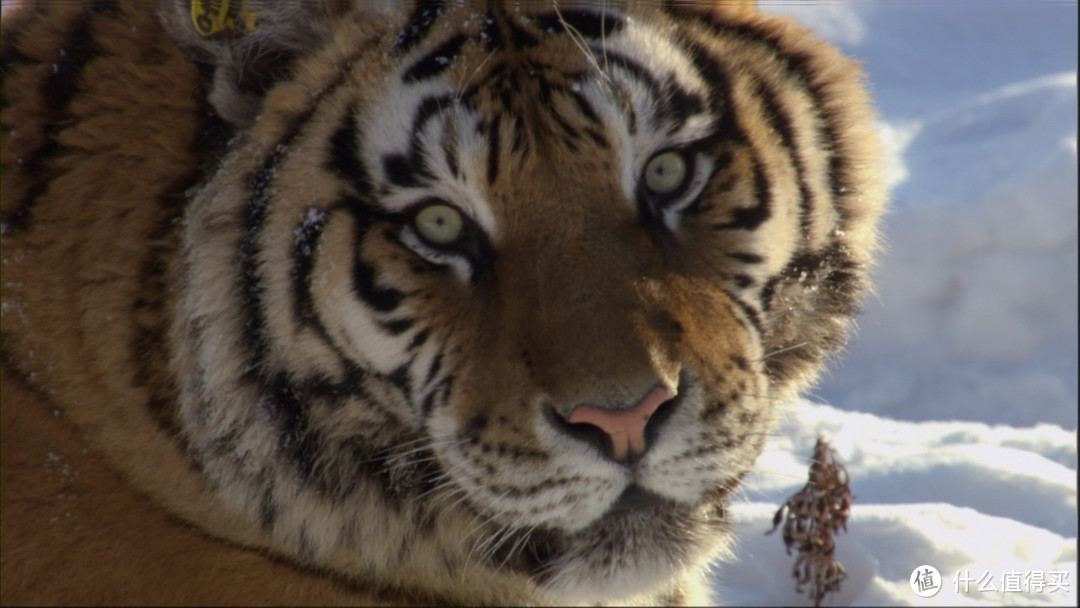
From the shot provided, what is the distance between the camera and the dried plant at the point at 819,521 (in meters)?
1.83

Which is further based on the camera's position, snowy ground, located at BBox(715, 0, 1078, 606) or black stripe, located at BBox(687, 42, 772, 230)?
snowy ground, located at BBox(715, 0, 1078, 606)

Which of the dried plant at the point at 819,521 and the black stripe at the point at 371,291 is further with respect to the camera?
the dried plant at the point at 819,521

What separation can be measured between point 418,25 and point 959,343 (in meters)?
2.08

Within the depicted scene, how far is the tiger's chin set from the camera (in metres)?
1.33

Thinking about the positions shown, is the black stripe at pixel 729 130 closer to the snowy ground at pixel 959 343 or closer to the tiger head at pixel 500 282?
the tiger head at pixel 500 282

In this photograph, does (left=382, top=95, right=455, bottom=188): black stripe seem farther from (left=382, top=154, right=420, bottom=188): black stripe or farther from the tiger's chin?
the tiger's chin

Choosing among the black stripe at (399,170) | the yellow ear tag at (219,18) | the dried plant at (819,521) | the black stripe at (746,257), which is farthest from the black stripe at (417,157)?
the dried plant at (819,521)

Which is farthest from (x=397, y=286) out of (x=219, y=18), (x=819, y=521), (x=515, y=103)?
(x=819, y=521)

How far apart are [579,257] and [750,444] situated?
334mm

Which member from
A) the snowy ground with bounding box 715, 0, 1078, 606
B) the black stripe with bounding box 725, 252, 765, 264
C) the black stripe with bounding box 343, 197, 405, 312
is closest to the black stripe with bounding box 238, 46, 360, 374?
the black stripe with bounding box 343, 197, 405, 312

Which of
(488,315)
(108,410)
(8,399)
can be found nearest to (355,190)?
(488,315)

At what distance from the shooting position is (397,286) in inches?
51.8

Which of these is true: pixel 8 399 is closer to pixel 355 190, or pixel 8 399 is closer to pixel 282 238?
pixel 282 238

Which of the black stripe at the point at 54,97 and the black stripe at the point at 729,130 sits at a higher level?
the black stripe at the point at 729,130
